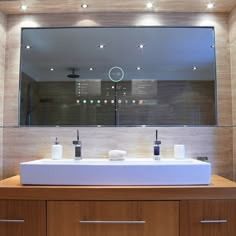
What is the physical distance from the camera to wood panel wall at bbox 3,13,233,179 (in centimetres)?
192

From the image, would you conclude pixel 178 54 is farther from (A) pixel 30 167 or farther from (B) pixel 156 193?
(A) pixel 30 167

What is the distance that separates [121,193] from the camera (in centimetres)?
140

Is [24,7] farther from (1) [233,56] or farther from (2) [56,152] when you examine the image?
(1) [233,56]

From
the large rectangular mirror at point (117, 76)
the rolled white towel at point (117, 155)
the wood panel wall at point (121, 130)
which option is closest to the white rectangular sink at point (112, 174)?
the rolled white towel at point (117, 155)

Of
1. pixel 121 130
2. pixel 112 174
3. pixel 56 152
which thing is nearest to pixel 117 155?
pixel 121 130

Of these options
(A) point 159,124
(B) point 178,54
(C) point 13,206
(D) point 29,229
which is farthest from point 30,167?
(B) point 178,54

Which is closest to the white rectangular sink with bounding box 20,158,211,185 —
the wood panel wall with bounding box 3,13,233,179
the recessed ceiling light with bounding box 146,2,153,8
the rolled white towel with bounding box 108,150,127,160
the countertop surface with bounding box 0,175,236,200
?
the countertop surface with bounding box 0,175,236,200

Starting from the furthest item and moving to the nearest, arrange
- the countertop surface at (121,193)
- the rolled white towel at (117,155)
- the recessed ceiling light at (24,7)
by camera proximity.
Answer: the recessed ceiling light at (24,7)
the rolled white towel at (117,155)
the countertop surface at (121,193)

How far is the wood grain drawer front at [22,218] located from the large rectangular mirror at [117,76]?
724 mm

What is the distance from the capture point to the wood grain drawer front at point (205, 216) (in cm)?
141

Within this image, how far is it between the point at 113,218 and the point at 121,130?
2.39ft

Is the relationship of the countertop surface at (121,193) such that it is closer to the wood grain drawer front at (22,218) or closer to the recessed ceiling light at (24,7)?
the wood grain drawer front at (22,218)

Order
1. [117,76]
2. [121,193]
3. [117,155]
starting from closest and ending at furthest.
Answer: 1. [121,193]
2. [117,155]
3. [117,76]

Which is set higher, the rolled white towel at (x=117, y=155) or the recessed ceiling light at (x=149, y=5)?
the recessed ceiling light at (x=149, y=5)
